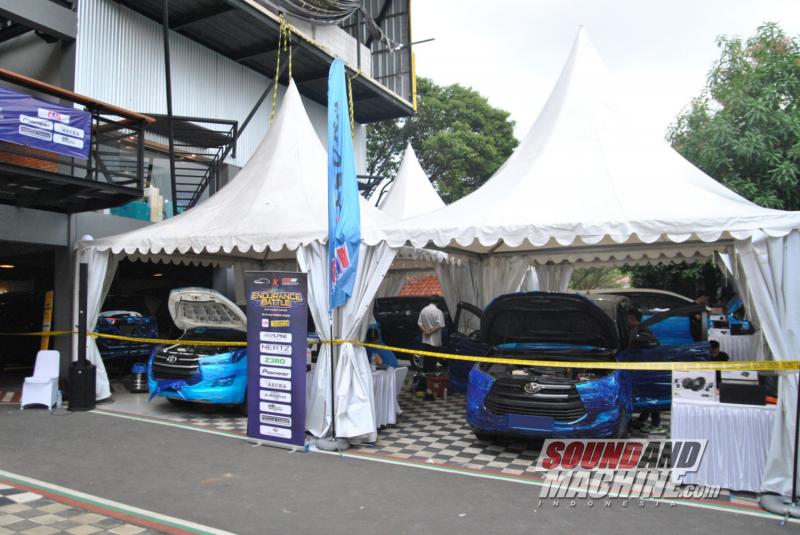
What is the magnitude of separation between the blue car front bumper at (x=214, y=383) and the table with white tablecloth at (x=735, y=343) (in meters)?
7.29

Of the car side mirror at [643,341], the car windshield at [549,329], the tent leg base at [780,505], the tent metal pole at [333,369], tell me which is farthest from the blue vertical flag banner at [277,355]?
the tent leg base at [780,505]

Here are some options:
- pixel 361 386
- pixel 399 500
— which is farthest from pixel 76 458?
pixel 399 500

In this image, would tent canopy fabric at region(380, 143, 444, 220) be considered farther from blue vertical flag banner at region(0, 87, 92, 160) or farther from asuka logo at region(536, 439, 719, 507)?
asuka logo at region(536, 439, 719, 507)

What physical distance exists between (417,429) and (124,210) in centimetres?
810

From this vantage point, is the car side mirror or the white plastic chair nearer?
the car side mirror

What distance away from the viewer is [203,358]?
27.2 ft

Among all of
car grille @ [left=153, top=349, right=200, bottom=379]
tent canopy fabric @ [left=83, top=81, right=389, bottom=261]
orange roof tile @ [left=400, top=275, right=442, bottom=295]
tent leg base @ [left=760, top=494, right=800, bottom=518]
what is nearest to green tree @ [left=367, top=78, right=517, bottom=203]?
orange roof tile @ [left=400, top=275, right=442, bottom=295]

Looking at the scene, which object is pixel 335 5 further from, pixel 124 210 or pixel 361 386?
pixel 361 386

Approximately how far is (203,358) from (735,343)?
8.04m

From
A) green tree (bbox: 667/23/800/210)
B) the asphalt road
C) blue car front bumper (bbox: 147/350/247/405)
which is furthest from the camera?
green tree (bbox: 667/23/800/210)

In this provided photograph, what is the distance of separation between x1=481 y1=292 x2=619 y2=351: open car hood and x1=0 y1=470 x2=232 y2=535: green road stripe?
3998mm

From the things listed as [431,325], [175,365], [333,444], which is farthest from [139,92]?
[333,444]

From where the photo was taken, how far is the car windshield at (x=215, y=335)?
886cm

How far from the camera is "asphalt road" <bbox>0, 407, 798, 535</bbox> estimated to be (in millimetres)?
4379
